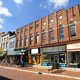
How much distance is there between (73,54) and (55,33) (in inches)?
228

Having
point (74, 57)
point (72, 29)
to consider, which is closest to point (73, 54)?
point (74, 57)

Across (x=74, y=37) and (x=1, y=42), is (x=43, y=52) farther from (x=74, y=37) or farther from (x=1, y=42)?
(x=1, y=42)

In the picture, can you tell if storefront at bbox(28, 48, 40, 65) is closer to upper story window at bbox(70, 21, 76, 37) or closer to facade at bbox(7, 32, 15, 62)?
upper story window at bbox(70, 21, 76, 37)

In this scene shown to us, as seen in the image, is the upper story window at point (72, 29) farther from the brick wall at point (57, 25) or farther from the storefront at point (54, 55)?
the storefront at point (54, 55)

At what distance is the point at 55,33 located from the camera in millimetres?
18969

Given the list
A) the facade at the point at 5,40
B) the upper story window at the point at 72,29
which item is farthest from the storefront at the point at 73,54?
the facade at the point at 5,40

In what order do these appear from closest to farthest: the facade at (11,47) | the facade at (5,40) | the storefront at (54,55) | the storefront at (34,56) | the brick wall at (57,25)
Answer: the brick wall at (57,25)
the storefront at (54,55)
the storefront at (34,56)
the facade at (11,47)
the facade at (5,40)

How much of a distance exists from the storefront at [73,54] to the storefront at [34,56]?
773cm

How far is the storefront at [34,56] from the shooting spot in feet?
69.7

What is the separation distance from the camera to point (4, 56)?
103 feet

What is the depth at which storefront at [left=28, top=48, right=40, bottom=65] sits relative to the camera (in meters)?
21.2

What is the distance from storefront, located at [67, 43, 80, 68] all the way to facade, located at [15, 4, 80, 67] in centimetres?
55

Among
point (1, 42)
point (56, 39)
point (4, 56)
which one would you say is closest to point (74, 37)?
point (56, 39)

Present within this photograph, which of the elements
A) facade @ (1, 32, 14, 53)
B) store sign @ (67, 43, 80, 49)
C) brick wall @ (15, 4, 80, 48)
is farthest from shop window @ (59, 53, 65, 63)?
facade @ (1, 32, 14, 53)
